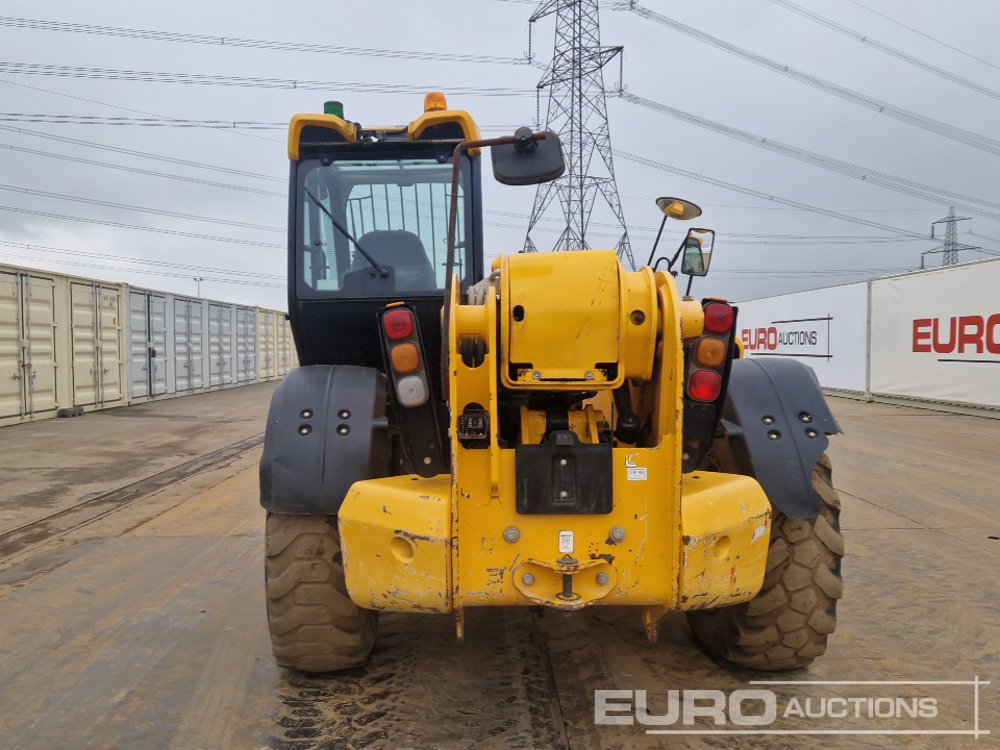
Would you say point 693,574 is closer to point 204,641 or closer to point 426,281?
point 426,281

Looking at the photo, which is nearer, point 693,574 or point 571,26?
point 693,574

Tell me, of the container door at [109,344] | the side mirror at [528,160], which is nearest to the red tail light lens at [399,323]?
the side mirror at [528,160]

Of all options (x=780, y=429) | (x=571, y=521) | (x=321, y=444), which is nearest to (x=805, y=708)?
(x=780, y=429)

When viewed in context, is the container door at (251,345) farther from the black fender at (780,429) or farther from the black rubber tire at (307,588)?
the black fender at (780,429)

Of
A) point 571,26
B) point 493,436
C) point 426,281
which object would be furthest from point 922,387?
point 493,436

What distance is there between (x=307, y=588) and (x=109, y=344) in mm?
14758

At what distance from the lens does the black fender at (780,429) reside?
290cm

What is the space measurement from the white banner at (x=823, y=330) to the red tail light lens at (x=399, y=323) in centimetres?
1376

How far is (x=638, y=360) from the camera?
2600mm

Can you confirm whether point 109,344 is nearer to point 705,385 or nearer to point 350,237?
point 350,237

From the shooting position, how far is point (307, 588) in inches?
115

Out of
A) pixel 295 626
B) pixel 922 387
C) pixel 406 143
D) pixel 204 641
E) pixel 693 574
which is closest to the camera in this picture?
pixel 693 574

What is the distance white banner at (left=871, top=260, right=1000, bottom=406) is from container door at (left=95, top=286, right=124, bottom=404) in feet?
53.5

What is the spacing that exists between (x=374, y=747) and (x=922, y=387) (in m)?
15.4
